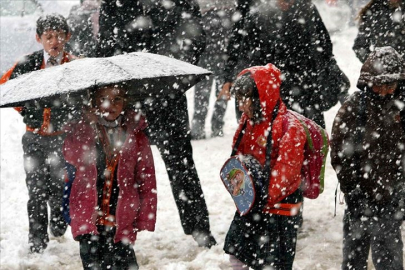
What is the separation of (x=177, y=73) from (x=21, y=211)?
316 cm

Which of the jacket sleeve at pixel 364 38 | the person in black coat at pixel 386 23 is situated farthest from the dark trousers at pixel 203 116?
the person in black coat at pixel 386 23

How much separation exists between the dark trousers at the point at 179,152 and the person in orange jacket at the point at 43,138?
0.73m

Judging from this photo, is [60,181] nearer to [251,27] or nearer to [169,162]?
[169,162]

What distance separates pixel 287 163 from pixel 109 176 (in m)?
1.08

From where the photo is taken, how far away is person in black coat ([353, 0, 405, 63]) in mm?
5590

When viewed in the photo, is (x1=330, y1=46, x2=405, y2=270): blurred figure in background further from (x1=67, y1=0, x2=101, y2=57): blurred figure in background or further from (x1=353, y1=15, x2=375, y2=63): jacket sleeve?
(x1=67, y1=0, x2=101, y2=57): blurred figure in background

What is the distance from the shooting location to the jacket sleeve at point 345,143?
369 centimetres

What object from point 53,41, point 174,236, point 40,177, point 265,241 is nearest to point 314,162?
point 265,241

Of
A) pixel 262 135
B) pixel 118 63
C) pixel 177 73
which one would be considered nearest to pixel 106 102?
pixel 118 63

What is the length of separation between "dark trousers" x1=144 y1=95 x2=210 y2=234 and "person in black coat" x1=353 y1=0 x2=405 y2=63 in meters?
2.05

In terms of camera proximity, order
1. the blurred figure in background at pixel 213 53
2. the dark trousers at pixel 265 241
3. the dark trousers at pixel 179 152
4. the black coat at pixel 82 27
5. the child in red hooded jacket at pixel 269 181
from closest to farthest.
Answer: the child in red hooded jacket at pixel 269 181 → the dark trousers at pixel 265 241 → the dark trousers at pixel 179 152 → the black coat at pixel 82 27 → the blurred figure in background at pixel 213 53

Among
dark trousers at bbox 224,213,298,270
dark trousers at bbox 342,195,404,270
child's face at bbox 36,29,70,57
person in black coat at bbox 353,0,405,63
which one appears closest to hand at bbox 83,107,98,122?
dark trousers at bbox 224,213,298,270

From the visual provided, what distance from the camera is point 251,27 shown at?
16.6 feet

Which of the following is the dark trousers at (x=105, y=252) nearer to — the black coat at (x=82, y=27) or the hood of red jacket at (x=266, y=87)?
the hood of red jacket at (x=266, y=87)
